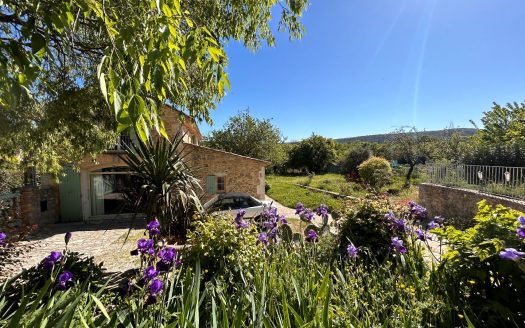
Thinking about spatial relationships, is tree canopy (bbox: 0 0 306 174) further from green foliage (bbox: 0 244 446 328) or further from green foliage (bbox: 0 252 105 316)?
green foliage (bbox: 0 252 105 316)

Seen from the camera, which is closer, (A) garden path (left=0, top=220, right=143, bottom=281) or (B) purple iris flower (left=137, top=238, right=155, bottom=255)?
(B) purple iris flower (left=137, top=238, right=155, bottom=255)

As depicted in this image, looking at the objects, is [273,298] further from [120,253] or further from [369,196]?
[120,253]

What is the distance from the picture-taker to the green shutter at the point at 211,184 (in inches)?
588

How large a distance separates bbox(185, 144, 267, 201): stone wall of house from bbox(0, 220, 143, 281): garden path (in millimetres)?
4601

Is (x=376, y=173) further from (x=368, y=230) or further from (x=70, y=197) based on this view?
(x=70, y=197)

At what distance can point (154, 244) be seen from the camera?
2.57 meters

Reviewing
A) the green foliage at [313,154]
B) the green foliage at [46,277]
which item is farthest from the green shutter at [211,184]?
the green foliage at [313,154]

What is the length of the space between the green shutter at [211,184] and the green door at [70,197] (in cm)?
613

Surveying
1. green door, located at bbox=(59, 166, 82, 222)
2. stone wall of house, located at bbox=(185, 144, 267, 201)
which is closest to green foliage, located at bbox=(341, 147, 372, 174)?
stone wall of house, located at bbox=(185, 144, 267, 201)

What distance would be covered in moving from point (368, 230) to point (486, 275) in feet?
6.12

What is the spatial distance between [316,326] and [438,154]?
27.3 metres

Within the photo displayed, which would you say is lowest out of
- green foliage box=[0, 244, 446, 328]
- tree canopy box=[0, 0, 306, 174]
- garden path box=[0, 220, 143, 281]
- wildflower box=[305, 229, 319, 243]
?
garden path box=[0, 220, 143, 281]

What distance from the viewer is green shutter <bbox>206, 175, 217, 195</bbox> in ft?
49.0

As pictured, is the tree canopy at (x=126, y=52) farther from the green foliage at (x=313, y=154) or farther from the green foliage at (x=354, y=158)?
the green foliage at (x=313, y=154)
